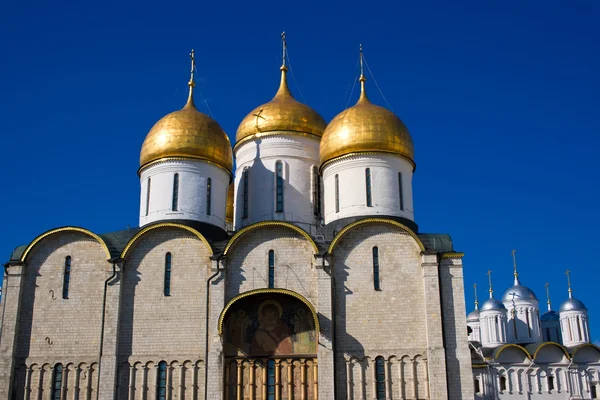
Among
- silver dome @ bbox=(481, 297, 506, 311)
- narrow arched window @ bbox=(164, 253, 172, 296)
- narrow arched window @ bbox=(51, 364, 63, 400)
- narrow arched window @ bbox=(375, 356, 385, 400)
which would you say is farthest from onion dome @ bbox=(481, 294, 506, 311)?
narrow arched window @ bbox=(51, 364, 63, 400)

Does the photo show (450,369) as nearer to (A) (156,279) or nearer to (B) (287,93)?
(A) (156,279)

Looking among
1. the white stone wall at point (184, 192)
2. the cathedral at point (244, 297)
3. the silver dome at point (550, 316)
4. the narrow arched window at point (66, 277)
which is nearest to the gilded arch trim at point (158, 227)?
the cathedral at point (244, 297)

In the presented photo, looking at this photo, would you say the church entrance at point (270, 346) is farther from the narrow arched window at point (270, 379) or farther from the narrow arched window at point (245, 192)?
the narrow arched window at point (245, 192)

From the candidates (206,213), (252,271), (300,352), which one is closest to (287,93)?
(206,213)

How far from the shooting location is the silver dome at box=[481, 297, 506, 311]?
37.0m

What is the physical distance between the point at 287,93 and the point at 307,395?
932 cm

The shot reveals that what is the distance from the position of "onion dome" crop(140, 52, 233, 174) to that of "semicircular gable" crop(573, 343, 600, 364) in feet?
64.5

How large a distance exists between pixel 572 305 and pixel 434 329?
26301mm

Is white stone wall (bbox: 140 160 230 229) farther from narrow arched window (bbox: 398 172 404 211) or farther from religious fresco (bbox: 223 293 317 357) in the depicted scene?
narrow arched window (bbox: 398 172 404 211)

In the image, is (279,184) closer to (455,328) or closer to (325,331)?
(325,331)

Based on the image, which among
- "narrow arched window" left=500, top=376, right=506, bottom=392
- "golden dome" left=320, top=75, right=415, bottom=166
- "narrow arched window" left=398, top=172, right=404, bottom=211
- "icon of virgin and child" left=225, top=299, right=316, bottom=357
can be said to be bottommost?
"icon of virgin and child" left=225, top=299, right=316, bottom=357

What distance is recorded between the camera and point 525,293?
38.9 m

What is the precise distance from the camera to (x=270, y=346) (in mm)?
15625

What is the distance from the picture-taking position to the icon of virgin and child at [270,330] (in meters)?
15.6
